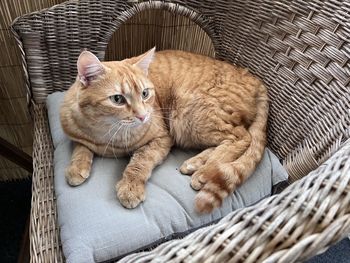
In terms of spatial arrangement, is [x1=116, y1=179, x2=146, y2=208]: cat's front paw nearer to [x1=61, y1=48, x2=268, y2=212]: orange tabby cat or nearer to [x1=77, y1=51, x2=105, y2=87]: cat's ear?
[x1=61, y1=48, x2=268, y2=212]: orange tabby cat

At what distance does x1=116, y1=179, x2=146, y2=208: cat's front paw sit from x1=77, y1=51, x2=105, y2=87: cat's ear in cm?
35

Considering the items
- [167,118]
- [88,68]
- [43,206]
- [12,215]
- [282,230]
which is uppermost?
[282,230]

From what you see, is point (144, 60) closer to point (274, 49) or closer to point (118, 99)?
point (118, 99)

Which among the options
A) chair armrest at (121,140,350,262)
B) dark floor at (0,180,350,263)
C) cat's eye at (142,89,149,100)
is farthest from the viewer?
dark floor at (0,180,350,263)

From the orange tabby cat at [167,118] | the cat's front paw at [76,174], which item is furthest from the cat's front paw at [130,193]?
the cat's front paw at [76,174]

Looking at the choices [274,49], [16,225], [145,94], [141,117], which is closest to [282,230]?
[141,117]

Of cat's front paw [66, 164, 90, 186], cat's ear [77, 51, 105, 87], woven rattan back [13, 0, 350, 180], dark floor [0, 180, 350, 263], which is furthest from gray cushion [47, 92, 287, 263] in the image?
dark floor [0, 180, 350, 263]

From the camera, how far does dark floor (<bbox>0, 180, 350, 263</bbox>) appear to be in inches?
61.4

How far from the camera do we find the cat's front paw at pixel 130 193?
1016mm

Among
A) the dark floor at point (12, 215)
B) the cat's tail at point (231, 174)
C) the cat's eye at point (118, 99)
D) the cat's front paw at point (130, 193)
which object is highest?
the cat's eye at point (118, 99)

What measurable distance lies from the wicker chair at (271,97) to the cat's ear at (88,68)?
13.1 inches

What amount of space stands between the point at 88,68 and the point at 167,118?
38 cm

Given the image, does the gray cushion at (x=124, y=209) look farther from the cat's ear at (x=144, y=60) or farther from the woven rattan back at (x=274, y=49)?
the cat's ear at (x=144, y=60)

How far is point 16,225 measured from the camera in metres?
1.75
